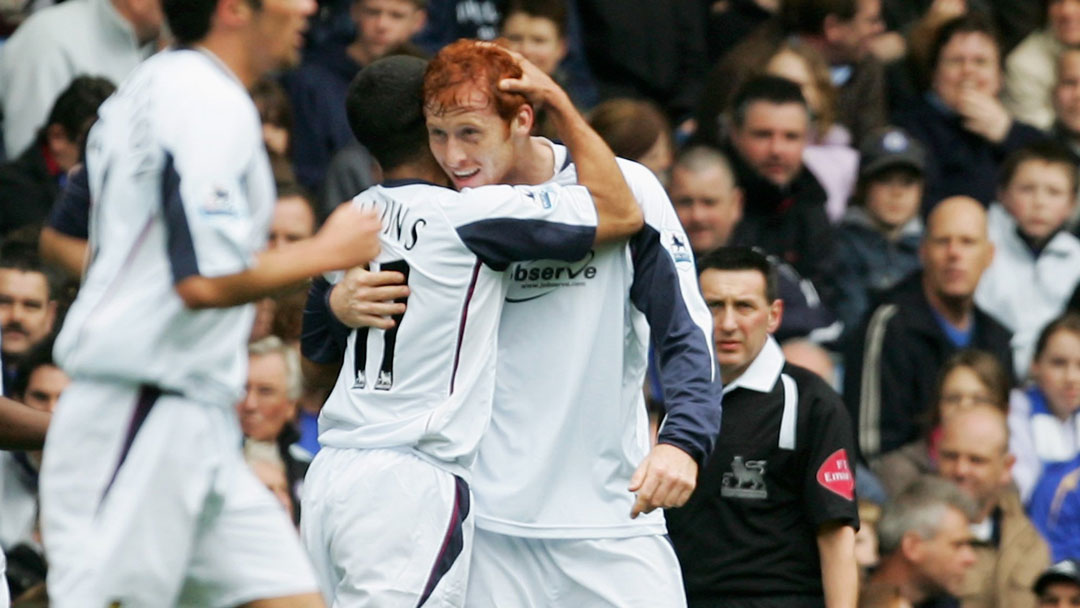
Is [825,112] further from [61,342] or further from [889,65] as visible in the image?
[61,342]

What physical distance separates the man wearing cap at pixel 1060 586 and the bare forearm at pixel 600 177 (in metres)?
3.49

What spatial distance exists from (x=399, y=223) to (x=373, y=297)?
0.22 m

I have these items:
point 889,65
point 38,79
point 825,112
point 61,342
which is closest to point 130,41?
point 38,79

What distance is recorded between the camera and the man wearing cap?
8.89m

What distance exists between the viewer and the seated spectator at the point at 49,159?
386 inches

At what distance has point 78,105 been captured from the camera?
977cm

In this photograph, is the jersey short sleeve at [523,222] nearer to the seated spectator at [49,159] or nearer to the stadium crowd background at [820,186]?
the stadium crowd background at [820,186]

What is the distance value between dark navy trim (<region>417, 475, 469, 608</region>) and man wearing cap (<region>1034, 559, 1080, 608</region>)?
3656mm

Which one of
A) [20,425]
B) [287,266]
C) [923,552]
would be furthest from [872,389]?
[287,266]

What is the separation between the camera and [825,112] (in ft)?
38.3

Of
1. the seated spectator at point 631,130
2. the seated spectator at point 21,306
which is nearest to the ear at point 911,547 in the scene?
the seated spectator at point 631,130

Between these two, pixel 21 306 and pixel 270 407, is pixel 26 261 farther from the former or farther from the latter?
pixel 270 407

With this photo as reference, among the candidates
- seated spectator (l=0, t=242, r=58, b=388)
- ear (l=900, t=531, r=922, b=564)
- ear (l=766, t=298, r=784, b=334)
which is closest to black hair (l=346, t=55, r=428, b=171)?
ear (l=766, t=298, r=784, b=334)

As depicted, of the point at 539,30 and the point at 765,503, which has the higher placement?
the point at 539,30
